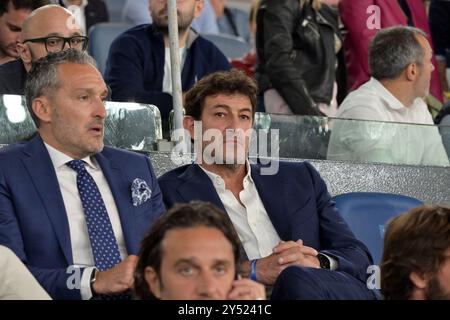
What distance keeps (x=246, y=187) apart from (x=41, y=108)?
814 millimetres

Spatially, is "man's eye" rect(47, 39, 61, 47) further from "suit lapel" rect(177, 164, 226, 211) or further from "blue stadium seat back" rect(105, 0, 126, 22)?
"blue stadium seat back" rect(105, 0, 126, 22)

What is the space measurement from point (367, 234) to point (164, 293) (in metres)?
1.93

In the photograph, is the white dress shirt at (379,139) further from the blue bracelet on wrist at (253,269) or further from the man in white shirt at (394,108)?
the blue bracelet on wrist at (253,269)

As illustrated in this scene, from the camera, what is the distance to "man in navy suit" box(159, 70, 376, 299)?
4516mm

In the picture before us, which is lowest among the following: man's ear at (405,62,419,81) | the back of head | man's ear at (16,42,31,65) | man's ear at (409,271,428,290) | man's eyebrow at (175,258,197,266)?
man's ear at (409,271,428,290)

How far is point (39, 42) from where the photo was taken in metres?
4.94

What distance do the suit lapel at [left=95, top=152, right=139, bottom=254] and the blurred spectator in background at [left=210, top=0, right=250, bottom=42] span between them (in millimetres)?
4841

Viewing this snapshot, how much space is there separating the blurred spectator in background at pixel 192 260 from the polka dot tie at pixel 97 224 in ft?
3.07

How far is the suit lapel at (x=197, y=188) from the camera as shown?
14.8ft

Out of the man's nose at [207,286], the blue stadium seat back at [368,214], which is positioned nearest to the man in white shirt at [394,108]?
the blue stadium seat back at [368,214]

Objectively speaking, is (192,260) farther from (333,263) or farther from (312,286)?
(333,263)

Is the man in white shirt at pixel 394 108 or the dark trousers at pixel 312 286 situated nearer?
the dark trousers at pixel 312 286

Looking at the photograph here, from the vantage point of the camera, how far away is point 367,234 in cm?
485

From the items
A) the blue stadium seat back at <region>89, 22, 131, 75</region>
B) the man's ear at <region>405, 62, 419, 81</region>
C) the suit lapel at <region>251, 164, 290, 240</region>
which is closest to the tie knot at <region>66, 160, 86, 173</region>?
the suit lapel at <region>251, 164, 290, 240</region>
